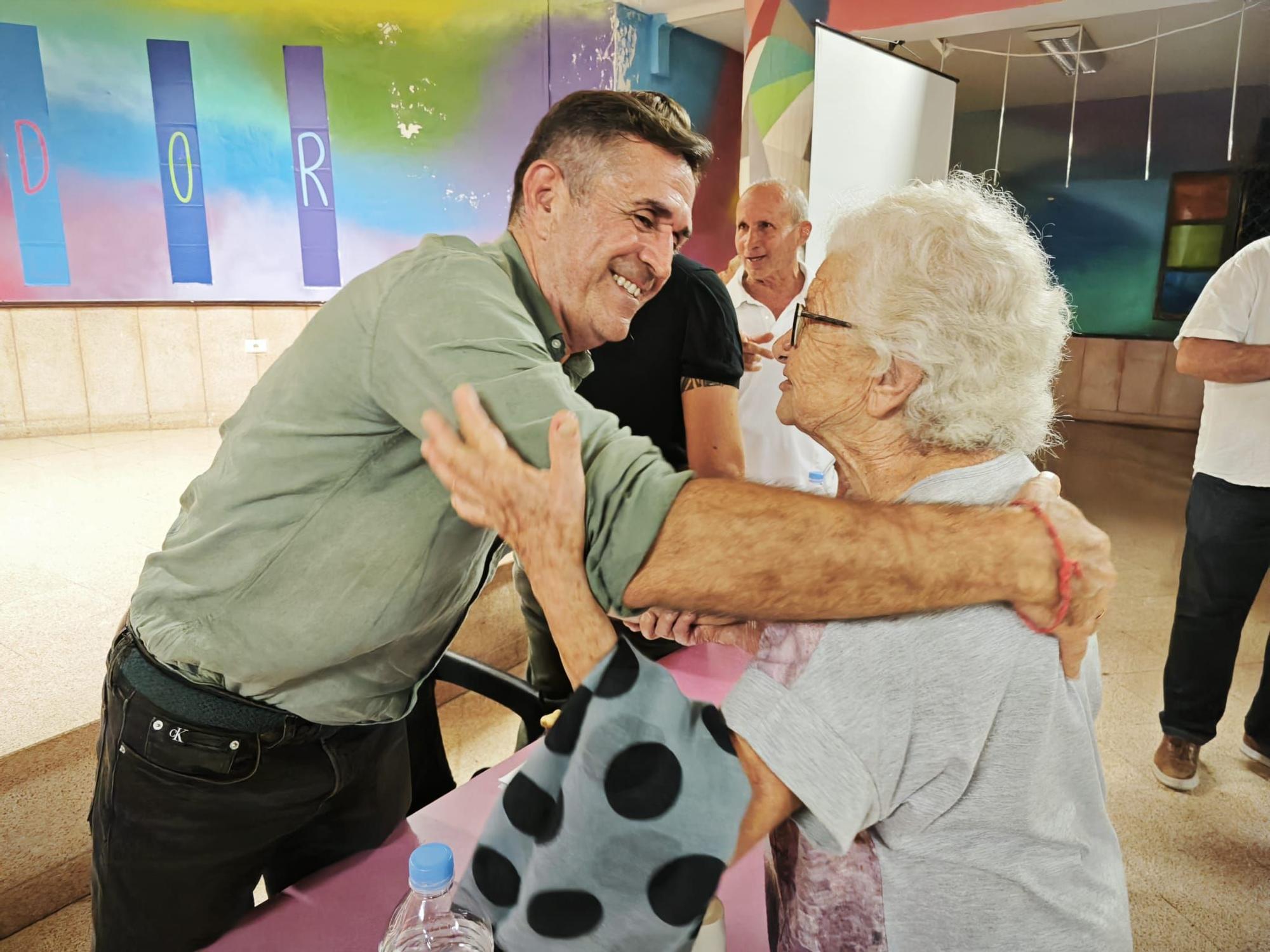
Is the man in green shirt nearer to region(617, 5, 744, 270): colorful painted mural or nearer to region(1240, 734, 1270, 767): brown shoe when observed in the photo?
region(1240, 734, 1270, 767): brown shoe

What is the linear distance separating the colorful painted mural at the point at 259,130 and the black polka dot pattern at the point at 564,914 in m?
7.05

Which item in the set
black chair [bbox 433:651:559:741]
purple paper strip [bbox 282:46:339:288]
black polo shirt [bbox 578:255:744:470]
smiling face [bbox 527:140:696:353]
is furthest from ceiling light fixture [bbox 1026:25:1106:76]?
black chair [bbox 433:651:559:741]

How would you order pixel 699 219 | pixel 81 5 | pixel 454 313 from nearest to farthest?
pixel 454 313 → pixel 81 5 → pixel 699 219

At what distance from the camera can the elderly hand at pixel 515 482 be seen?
837 mm

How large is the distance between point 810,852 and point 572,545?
42 centimetres

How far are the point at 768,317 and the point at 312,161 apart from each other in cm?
531

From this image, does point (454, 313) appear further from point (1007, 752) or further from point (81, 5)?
point (81, 5)

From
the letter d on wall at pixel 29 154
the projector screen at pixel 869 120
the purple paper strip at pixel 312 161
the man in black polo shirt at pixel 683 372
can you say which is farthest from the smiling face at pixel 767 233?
the letter d on wall at pixel 29 154

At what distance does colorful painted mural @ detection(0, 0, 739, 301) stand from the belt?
20.7 feet

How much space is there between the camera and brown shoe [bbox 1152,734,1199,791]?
2.89 metres

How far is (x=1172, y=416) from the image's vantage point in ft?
31.7

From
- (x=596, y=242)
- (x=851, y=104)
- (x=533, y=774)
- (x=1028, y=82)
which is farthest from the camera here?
→ (x=1028, y=82)

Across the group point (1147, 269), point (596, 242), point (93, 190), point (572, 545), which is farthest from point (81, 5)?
point (1147, 269)

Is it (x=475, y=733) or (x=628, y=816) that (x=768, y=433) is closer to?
(x=475, y=733)
